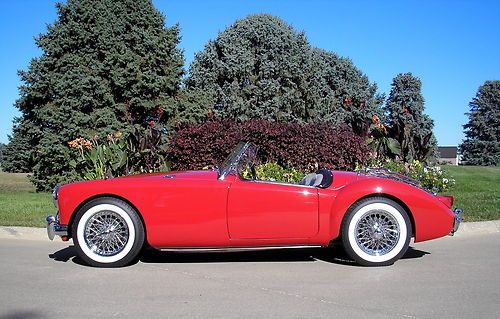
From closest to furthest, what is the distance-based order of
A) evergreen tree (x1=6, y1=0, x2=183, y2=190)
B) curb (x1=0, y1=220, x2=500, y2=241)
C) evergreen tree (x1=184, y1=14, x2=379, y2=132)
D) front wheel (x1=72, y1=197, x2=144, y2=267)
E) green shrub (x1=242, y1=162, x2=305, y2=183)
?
front wheel (x1=72, y1=197, x2=144, y2=267) < curb (x1=0, y1=220, x2=500, y2=241) < green shrub (x1=242, y1=162, x2=305, y2=183) < evergreen tree (x1=6, y1=0, x2=183, y2=190) < evergreen tree (x1=184, y1=14, x2=379, y2=132)

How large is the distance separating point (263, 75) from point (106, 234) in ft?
87.3

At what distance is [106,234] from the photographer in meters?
5.19

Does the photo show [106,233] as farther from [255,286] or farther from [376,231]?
[376,231]

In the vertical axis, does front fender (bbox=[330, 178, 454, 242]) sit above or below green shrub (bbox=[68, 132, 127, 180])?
below

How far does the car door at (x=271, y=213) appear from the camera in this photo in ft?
16.5

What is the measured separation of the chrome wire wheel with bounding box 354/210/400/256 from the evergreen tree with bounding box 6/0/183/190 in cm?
1521

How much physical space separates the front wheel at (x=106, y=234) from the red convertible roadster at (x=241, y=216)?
10 millimetres

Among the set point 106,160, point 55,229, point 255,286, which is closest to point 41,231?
point 55,229

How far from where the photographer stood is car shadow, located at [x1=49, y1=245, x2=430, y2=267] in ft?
18.4

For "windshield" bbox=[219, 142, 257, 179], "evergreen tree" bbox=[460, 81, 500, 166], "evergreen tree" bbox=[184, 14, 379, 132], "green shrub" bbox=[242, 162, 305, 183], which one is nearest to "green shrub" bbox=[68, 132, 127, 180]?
"green shrub" bbox=[242, 162, 305, 183]

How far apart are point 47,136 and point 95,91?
2.56 metres

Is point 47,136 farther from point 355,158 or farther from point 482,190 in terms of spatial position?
point 482,190

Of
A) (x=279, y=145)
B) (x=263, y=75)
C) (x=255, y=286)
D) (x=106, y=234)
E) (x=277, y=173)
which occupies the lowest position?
(x=255, y=286)

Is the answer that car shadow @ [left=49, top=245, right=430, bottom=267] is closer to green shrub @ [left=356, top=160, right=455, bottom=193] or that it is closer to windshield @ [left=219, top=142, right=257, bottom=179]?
windshield @ [left=219, top=142, right=257, bottom=179]
